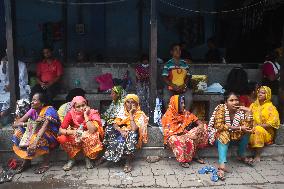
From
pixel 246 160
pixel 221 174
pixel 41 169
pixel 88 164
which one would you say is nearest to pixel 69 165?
pixel 88 164

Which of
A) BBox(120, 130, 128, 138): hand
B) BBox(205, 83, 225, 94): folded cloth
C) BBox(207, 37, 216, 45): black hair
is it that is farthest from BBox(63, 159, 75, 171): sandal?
BBox(207, 37, 216, 45): black hair

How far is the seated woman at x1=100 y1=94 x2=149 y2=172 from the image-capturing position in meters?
6.38

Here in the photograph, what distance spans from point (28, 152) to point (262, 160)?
4.25 metres

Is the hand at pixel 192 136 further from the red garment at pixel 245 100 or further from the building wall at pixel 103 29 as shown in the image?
the building wall at pixel 103 29

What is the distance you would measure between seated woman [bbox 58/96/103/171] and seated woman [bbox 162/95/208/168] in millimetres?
1230

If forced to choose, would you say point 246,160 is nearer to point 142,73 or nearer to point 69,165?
point 69,165

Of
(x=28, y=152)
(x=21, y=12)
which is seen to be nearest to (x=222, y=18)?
(x=21, y=12)

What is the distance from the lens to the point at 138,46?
Result: 36.5ft

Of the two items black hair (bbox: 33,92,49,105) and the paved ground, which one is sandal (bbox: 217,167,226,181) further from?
black hair (bbox: 33,92,49,105)

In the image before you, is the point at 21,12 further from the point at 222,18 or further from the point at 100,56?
the point at 222,18

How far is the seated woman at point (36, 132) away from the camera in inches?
245

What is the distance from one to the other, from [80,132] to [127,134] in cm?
81

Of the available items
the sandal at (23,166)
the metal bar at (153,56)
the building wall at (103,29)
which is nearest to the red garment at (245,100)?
the metal bar at (153,56)

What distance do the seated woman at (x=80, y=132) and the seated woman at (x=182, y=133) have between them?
1230 mm
